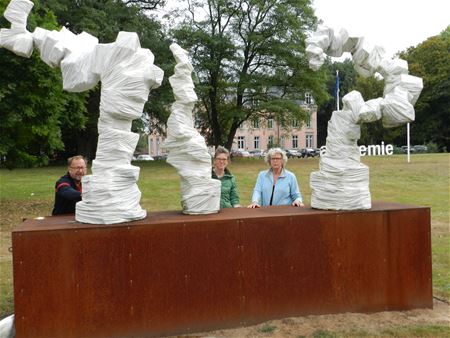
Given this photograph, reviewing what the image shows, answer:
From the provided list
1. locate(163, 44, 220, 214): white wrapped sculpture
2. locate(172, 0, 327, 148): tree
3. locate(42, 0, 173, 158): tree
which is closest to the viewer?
locate(163, 44, 220, 214): white wrapped sculpture

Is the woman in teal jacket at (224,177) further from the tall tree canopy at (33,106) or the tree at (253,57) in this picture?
the tree at (253,57)

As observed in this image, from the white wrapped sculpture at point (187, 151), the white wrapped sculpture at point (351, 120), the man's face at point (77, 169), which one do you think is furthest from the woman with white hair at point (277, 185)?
the man's face at point (77, 169)

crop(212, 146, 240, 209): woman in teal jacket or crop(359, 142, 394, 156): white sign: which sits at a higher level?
crop(359, 142, 394, 156): white sign

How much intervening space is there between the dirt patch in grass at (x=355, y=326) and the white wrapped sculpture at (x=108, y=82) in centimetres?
147

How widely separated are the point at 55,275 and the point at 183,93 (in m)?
2.05

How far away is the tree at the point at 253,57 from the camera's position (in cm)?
2745

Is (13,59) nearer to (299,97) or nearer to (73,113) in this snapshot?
(73,113)

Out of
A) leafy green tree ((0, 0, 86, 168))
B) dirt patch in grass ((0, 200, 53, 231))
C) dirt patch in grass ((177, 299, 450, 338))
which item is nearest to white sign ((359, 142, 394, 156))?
dirt patch in grass ((0, 200, 53, 231))

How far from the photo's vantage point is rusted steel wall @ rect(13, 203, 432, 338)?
387cm

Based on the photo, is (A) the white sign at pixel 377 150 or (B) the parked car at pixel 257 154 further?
(B) the parked car at pixel 257 154

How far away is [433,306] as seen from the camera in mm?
4828

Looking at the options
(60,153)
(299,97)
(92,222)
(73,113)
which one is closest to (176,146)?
(92,222)

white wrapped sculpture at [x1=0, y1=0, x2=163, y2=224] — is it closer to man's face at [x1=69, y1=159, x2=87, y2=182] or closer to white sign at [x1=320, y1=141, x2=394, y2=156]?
man's face at [x1=69, y1=159, x2=87, y2=182]

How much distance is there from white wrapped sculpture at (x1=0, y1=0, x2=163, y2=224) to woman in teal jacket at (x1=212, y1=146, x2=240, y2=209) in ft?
3.92
